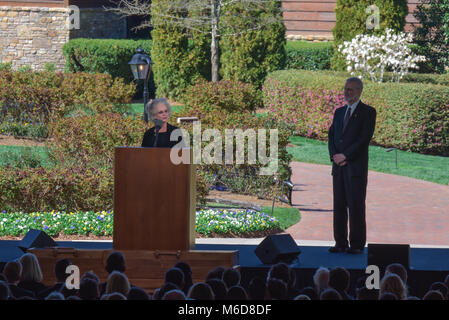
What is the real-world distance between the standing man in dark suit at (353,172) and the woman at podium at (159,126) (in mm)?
1685

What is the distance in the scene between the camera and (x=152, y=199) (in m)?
7.20

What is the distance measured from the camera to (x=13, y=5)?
32.9 metres

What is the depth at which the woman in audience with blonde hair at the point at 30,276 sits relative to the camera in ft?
19.7

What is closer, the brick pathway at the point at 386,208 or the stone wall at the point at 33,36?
the brick pathway at the point at 386,208

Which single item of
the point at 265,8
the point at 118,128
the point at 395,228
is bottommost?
the point at 395,228

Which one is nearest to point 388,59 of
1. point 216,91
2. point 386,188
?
point 216,91

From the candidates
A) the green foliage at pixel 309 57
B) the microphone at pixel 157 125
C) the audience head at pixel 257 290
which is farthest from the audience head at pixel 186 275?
the green foliage at pixel 309 57

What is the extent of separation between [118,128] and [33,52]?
61.6 feet

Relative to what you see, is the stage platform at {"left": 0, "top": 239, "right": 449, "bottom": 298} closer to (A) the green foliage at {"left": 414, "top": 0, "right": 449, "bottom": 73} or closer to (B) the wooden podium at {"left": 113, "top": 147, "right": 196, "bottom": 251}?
(B) the wooden podium at {"left": 113, "top": 147, "right": 196, "bottom": 251}

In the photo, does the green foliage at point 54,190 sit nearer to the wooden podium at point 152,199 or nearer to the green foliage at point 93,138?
the green foliage at point 93,138

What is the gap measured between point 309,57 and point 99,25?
9035mm

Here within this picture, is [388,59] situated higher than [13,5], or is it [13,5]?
[13,5]

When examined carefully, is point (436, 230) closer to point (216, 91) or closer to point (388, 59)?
point (216, 91)

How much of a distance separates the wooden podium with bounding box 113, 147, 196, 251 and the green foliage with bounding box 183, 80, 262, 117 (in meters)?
12.1
